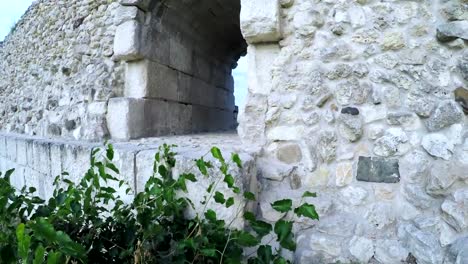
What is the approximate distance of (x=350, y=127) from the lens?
1.90 meters

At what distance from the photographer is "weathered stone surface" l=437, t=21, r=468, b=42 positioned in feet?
5.62

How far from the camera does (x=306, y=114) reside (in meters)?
2.02

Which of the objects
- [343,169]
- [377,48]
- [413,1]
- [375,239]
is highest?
[413,1]

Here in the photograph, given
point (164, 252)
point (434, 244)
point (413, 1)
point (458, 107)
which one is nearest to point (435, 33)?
point (413, 1)

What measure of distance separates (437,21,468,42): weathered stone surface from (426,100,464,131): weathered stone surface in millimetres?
326

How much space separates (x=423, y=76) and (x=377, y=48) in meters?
0.28

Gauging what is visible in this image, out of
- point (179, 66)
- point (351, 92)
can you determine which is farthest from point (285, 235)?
point (179, 66)

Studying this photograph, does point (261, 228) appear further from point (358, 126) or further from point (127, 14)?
point (127, 14)

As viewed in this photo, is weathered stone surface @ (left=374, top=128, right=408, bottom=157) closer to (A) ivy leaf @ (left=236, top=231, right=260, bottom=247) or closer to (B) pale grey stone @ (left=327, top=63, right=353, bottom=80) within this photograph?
(B) pale grey stone @ (left=327, top=63, right=353, bottom=80)

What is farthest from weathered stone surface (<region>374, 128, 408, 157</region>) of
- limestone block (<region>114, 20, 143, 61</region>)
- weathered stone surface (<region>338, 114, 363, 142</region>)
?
limestone block (<region>114, 20, 143, 61</region>)

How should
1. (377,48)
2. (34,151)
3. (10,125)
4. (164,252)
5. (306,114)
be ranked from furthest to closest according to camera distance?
(10,125) < (34,151) < (306,114) < (377,48) < (164,252)

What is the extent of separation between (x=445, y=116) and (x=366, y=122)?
375 millimetres

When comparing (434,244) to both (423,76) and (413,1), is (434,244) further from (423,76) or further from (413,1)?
(413,1)

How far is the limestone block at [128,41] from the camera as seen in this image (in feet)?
9.48
